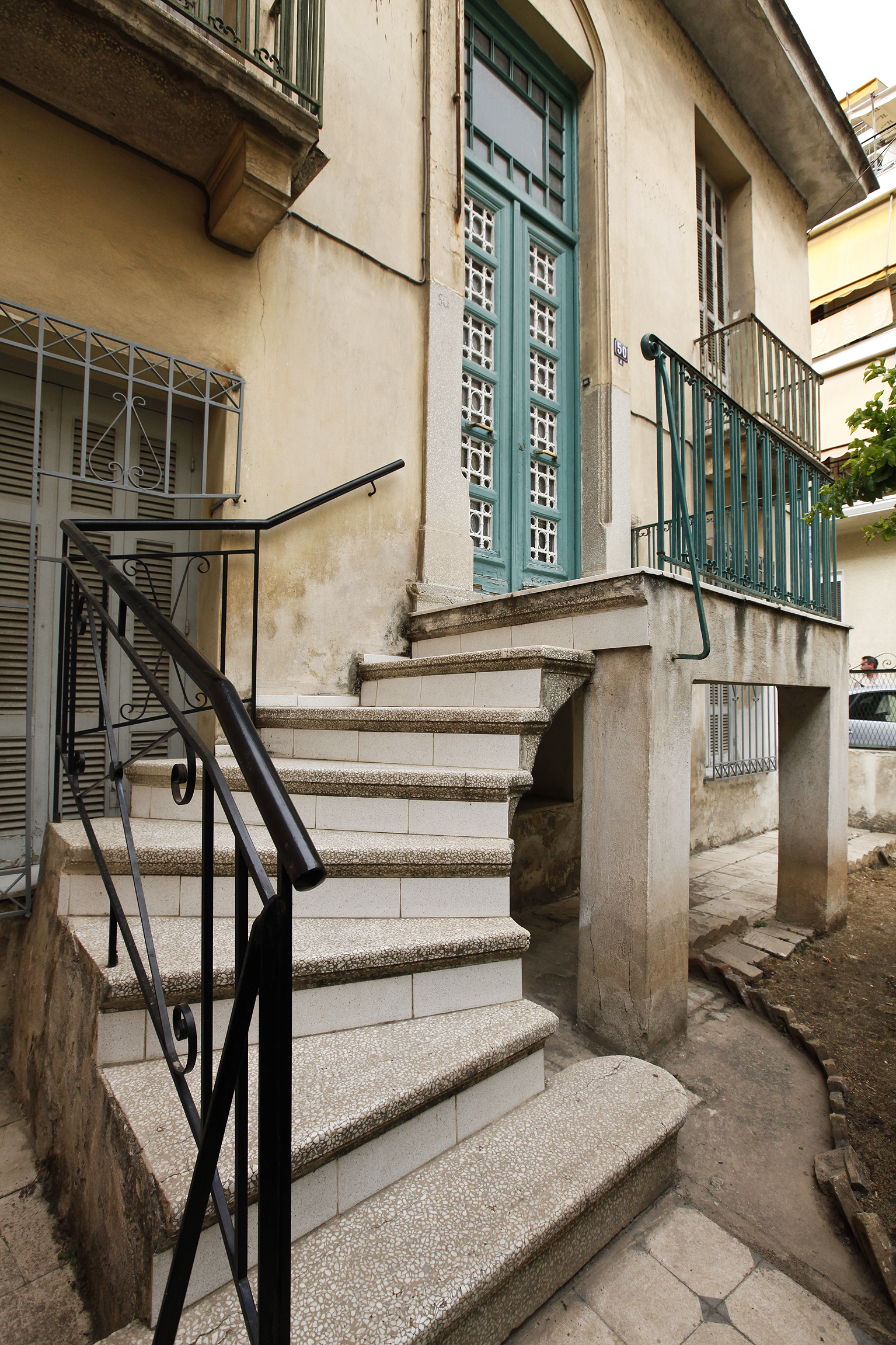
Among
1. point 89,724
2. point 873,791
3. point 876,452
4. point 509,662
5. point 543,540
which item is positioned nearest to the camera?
point 876,452

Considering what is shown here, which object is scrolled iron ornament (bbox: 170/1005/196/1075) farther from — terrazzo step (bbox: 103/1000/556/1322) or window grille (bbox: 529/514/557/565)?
window grille (bbox: 529/514/557/565)

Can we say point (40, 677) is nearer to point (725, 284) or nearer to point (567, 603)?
Answer: point (567, 603)

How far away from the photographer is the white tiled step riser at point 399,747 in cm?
256

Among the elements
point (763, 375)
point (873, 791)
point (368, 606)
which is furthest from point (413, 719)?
point (873, 791)

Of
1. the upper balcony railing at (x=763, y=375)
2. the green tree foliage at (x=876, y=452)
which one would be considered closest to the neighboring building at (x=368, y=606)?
the green tree foliage at (x=876, y=452)

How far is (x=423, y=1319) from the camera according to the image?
1.19m

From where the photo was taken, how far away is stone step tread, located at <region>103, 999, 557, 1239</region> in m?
1.27

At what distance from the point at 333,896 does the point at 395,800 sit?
1.55 ft

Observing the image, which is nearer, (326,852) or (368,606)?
(326,852)

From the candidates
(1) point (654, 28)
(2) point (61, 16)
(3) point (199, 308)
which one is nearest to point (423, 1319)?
(3) point (199, 308)

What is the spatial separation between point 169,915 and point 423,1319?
1220 millimetres

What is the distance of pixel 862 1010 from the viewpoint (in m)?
3.37

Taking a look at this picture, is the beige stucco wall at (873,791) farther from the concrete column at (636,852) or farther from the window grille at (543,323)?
the concrete column at (636,852)

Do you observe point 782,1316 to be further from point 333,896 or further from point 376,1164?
point 333,896
